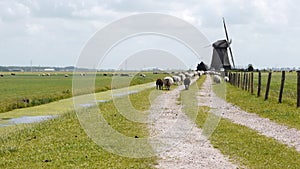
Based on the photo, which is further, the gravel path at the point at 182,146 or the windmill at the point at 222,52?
the windmill at the point at 222,52

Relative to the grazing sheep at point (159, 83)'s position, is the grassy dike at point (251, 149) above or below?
above

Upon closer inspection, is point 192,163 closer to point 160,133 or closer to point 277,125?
point 160,133

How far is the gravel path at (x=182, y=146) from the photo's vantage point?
9598 millimetres

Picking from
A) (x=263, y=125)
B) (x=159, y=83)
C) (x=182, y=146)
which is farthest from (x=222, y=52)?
(x=182, y=146)

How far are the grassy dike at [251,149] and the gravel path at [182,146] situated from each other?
12.3 inches

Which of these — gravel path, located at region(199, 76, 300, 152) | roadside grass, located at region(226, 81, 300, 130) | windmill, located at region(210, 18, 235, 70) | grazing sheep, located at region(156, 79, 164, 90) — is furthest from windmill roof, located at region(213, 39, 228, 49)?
gravel path, located at region(199, 76, 300, 152)

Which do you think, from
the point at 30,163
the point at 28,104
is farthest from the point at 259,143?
the point at 28,104

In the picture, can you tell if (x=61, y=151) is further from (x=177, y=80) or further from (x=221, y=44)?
(x=221, y=44)

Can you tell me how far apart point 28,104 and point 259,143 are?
2445 cm

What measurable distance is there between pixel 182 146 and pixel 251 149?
1.82 metres

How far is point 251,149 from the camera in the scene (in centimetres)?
1105

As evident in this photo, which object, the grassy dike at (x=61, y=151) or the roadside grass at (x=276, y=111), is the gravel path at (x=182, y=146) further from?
the roadside grass at (x=276, y=111)

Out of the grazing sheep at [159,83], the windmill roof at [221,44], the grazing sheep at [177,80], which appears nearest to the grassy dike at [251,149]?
the grazing sheep at [159,83]

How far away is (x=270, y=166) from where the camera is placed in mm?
9211
